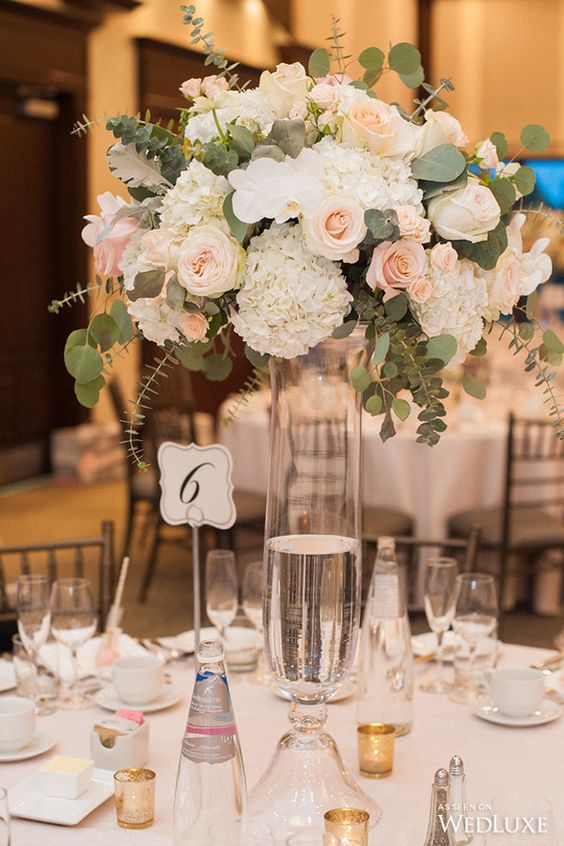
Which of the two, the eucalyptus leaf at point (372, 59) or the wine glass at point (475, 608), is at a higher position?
the eucalyptus leaf at point (372, 59)

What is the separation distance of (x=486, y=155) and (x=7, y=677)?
3.94 feet

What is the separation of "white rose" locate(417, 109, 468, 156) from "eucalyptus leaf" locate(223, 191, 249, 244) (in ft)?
0.76

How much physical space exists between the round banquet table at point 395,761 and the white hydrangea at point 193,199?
0.74 m

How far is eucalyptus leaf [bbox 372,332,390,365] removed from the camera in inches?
52.4

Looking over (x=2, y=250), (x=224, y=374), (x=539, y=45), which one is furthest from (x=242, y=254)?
(x=539, y=45)

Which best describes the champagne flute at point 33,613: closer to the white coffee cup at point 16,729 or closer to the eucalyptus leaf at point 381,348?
the white coffee cup at point 16,729

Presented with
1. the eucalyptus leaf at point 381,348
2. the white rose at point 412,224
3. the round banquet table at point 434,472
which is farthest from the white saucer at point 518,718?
the round banquet table at point 434,472

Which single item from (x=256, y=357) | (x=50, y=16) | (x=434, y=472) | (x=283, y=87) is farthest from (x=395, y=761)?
(x=50, y=16)

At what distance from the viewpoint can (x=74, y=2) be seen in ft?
25.2

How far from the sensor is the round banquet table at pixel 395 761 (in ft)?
4.74

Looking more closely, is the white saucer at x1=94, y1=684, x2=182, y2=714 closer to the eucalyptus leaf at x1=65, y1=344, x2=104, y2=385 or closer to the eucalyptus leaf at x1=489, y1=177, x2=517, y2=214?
the eucalyptus leaf at x1=65, y1=344, x2=104, y2=385

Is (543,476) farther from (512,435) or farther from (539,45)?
(539,45)

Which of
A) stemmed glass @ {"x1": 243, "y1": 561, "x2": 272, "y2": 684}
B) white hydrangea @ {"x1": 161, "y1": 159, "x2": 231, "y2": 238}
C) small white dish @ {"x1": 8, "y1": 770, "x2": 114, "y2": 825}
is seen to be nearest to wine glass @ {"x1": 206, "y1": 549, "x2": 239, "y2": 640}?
stemmed glass @ {"x1": 243, "y1": 561, "x2": 272, "y2": 684}

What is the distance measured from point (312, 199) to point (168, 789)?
801 mm
